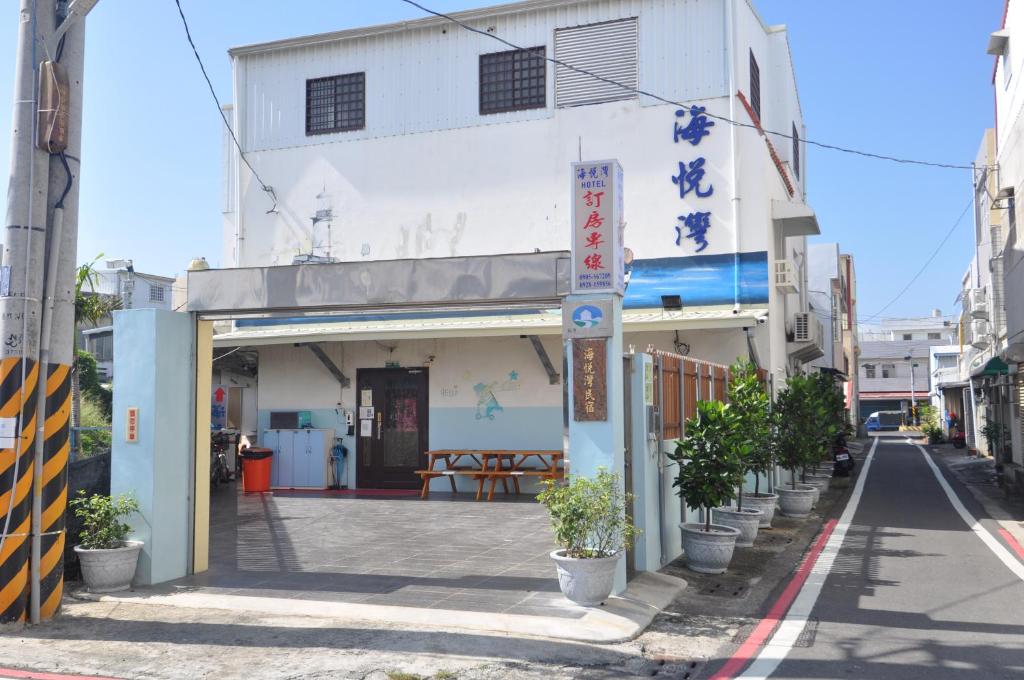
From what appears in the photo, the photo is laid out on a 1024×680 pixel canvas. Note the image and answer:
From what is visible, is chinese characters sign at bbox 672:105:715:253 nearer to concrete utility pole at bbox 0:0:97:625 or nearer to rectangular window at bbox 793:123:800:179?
rectangular window at bbox 793:123:800:179

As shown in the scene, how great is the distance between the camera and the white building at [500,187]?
16.3 meters

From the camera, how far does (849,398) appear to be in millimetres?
56500

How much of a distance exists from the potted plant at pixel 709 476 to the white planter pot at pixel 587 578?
7.23 ft

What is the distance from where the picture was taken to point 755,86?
61.1 feet

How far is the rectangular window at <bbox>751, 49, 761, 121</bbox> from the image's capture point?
18266 millimetres

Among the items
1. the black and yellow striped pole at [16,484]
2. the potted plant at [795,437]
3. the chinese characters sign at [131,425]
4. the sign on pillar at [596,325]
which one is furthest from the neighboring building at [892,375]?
the black and yellow striped pole at [16,484]

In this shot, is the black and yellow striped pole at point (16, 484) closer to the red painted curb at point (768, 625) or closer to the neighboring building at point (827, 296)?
the red painted curb at point (768, 625)

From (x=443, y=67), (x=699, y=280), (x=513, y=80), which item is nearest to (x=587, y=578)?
(x=699, y=280)

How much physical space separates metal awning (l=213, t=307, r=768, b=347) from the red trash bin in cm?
220

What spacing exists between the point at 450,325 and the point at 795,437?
6.46 metres

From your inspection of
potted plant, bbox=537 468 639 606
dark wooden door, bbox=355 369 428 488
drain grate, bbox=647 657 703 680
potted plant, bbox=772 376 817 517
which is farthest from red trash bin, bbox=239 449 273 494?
drain grate, bbox=647 657 703 680

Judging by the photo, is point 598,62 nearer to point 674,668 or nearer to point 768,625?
point 768,625

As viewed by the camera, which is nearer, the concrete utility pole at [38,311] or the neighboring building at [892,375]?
the concrete utility pole at [38,311]

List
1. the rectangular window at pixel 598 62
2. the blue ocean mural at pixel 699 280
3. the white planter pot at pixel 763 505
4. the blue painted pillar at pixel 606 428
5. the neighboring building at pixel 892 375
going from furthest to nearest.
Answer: the neighboring building at pixel 892 375
the rectangular window at pixel 598 62
the blue ocean mural at pixel 699 280
the white planter pot at pixel 763 505
the blue painted pillar at pixel 606 428
